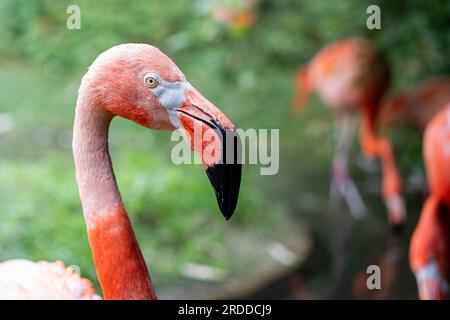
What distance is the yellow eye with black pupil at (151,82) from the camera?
1.67 metres

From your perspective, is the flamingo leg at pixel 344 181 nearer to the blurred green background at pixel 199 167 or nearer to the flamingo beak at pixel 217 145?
the blurred green background at pixel 199 167

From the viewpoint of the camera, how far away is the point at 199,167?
464 cm

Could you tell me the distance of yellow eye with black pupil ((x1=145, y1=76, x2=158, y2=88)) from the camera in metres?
1.67

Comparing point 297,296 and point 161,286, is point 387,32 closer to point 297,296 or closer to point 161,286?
point 297,296

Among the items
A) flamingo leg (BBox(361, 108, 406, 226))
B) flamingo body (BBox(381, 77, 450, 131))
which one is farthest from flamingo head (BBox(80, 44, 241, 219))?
flamingo body (BBox(381, 77, 450, 131))

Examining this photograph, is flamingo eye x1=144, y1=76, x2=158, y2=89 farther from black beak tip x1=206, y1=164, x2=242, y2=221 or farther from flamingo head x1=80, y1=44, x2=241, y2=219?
black beak tip x1=206, y1=164, x2=242, y2=221

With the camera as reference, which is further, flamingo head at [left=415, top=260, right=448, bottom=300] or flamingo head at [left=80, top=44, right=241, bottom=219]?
flamingo head at [left=415, top=260, right=448, bottom=300]

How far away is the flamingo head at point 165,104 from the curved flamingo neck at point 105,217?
0.09 meters

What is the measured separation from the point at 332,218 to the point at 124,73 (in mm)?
3150

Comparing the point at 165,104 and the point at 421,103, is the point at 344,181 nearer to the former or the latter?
the point at 421,103

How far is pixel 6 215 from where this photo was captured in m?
3.57

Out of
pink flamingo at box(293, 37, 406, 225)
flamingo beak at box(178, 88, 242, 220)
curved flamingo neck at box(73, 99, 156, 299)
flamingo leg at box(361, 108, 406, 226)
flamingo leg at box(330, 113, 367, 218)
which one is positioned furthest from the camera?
flamingo leg at box(330, 113, 367, 218)

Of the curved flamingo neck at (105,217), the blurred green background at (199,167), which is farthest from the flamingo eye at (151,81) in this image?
the blurred green background at (199,167)

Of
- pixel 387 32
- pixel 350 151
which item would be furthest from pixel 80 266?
pixel 350 151
